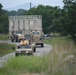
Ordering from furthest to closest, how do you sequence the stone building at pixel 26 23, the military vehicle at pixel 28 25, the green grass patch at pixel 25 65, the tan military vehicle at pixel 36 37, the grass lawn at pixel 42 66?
the stone building at pixel 26 23 → the military vehicle at pixel 28 25 → the tan military vehicle at pixel 36 37 → the green grass patch at pixel 25 65 → the grass lawn at pixel 42 66

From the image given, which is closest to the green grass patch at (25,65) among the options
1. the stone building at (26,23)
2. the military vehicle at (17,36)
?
the stone building at (26,23)

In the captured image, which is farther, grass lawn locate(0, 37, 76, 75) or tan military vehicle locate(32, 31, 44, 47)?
tan military vehicle locate(32, 31, 44, 47)

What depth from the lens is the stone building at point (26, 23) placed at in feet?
206

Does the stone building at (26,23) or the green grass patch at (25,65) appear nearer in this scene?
the green grass patch at (25,65)

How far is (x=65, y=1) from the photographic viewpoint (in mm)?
66688

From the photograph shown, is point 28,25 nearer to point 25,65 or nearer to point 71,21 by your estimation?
point 71,21

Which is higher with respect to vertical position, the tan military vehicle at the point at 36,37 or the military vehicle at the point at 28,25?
the military vehicle at the point at 28,25

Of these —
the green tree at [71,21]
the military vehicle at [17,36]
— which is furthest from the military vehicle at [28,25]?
the green tree at [71,21]

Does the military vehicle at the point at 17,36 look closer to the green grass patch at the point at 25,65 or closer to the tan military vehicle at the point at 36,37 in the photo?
the tan military vehicle at the point at 36,37

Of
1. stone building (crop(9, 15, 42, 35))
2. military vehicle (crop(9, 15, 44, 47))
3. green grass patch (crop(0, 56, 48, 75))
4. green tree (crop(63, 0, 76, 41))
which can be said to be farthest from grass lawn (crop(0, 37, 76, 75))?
green tree (crop(63, 0, 76, 41))

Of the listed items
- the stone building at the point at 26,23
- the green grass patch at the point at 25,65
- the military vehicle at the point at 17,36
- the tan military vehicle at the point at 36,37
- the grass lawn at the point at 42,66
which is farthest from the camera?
the military vehicle at the point at 17,36

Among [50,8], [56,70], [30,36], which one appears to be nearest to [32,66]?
[56,70]

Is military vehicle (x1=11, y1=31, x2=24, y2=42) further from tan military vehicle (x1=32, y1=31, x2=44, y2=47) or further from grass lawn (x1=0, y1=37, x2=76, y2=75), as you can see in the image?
grass lawn (x1=0, y1=37, x2=76, y2=75)

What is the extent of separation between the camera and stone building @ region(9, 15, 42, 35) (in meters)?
62.8
